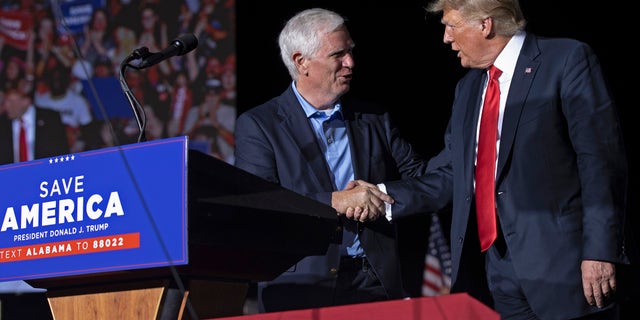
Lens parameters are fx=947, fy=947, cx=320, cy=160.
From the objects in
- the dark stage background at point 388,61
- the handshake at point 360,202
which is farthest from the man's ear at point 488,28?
the dark stage background at point 388,61

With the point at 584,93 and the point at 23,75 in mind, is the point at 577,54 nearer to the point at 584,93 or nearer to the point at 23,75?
the point at 584,93

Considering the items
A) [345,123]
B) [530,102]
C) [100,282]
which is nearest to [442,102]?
[345,123]

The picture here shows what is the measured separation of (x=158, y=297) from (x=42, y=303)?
365cm

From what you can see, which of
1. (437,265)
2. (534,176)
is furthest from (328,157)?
(437,265)

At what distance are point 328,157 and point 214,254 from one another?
105 cm

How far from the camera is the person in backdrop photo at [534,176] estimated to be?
2.04 m

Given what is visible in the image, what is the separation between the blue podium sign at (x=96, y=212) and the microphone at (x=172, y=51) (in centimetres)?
33

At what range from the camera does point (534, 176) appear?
213 centimetres

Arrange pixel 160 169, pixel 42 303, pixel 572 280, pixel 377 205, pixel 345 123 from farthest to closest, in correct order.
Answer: pixel 42 303 < pixel 345 123 < pixel 377 205 < pixel 572 280 < pixel 160 169

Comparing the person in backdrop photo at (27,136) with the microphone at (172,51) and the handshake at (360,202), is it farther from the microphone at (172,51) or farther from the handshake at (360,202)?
the microphone at (172,51)

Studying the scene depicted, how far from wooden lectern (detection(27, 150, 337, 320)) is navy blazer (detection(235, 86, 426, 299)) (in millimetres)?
654

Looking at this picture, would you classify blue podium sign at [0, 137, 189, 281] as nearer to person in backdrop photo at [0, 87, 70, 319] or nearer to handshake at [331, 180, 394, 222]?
handshake at [331, 180, 394, 222]

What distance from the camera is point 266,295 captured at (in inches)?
104

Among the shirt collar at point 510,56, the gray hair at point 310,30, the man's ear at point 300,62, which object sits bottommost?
the shirt collar at point 510,56
